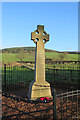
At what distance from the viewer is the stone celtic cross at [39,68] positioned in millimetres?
4656

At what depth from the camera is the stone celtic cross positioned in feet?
15.3

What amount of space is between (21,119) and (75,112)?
1.69m

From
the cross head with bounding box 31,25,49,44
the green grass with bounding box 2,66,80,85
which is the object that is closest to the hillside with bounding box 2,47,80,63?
the green grass with bounding box 2,66,80,85

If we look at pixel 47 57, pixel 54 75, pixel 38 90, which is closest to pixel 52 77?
pixel 54 75

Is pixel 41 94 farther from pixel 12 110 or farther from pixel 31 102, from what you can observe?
pixel 12 110

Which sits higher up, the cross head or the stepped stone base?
the cross head

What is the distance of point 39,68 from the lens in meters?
4.72

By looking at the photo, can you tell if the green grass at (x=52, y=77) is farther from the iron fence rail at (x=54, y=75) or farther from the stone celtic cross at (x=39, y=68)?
the stone celtic cross at (x=39, y=68)

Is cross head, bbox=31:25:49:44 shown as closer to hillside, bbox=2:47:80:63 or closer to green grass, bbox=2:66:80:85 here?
green grass, bbox=2:66:80:85

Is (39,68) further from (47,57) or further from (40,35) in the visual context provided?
(47,57)

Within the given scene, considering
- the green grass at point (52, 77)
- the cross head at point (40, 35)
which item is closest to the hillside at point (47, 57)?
the green grass at point (52, 77)

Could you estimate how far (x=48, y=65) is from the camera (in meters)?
8.91

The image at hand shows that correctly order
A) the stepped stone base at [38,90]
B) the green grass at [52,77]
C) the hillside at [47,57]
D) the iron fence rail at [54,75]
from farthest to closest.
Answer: the hillside at [47,57], the green grass at [52,77], the iron fence rail at [54,75], the stepped stone base at [38,90]

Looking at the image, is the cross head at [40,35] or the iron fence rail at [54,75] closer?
the cross head at [40,35]
